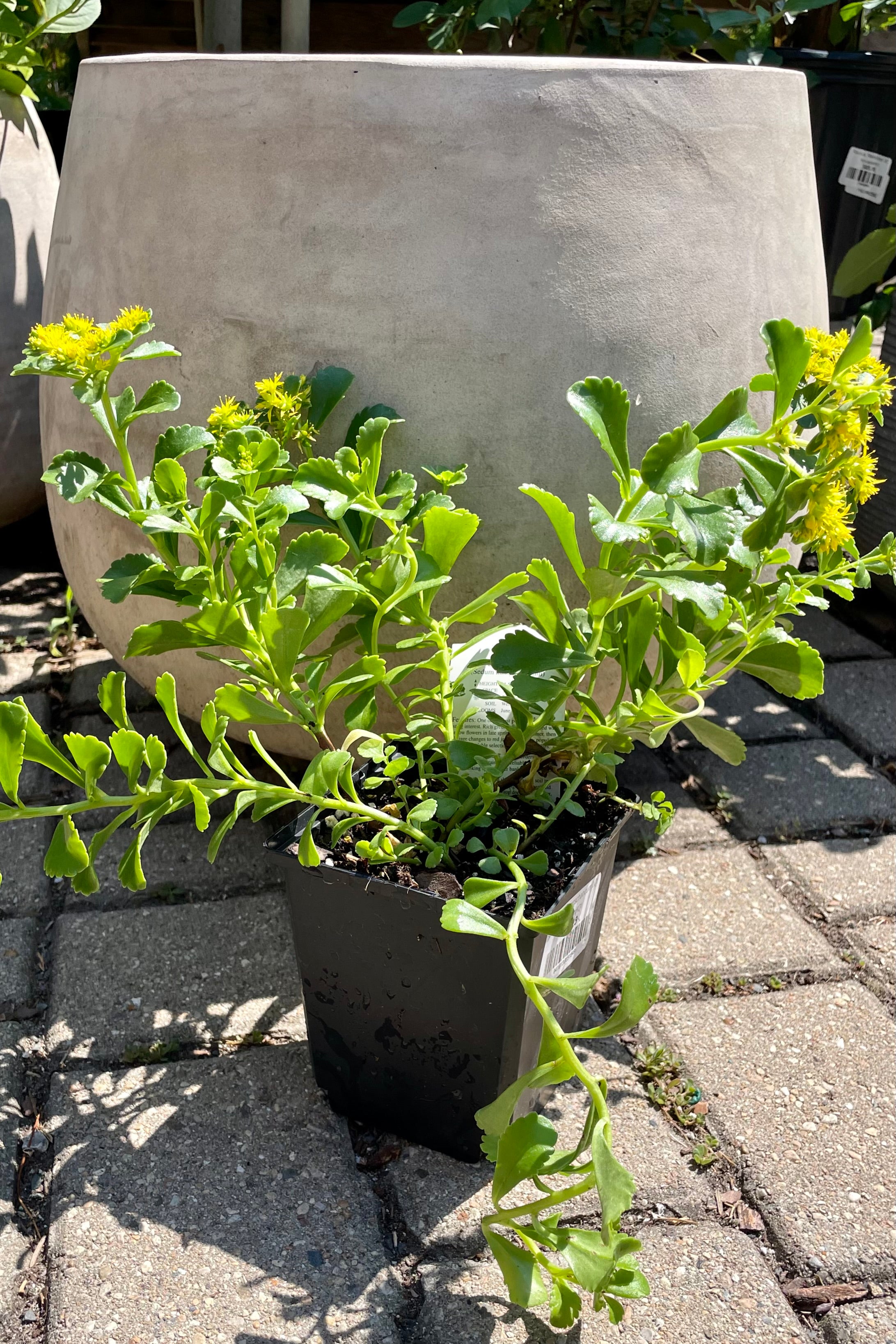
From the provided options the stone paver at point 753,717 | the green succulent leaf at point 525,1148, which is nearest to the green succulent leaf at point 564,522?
the green succulent leaf at point 525,1148

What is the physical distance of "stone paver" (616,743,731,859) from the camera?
1707mm

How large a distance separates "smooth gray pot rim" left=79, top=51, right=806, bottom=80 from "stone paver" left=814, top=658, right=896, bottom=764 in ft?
3.69

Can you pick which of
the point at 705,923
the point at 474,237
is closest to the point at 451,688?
the point at 474,237

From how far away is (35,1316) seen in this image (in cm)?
101

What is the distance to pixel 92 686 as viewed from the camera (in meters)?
2.06

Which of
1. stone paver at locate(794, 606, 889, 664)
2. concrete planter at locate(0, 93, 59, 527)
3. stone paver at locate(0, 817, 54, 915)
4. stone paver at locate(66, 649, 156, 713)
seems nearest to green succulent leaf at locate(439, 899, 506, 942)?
stone paver at locate(0, 817, 54, 915)

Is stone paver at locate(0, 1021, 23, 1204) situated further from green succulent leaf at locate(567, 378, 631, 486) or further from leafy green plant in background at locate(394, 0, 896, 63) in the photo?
leafy green plant in background at locate(394, 0, 896, 63)

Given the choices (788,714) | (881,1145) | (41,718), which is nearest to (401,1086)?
(881,1145)

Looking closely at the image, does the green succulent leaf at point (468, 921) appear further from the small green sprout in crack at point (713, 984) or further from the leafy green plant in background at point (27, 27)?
the leafy green plant in background at point (27, 27)

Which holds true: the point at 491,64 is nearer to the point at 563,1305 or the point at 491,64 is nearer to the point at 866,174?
the point at 563,1305

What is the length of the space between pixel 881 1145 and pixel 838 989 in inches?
9.8

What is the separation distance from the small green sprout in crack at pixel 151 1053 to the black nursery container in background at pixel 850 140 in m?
2.05

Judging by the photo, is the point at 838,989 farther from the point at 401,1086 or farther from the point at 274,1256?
the point at 274,1256

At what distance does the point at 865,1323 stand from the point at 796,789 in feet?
3.13
